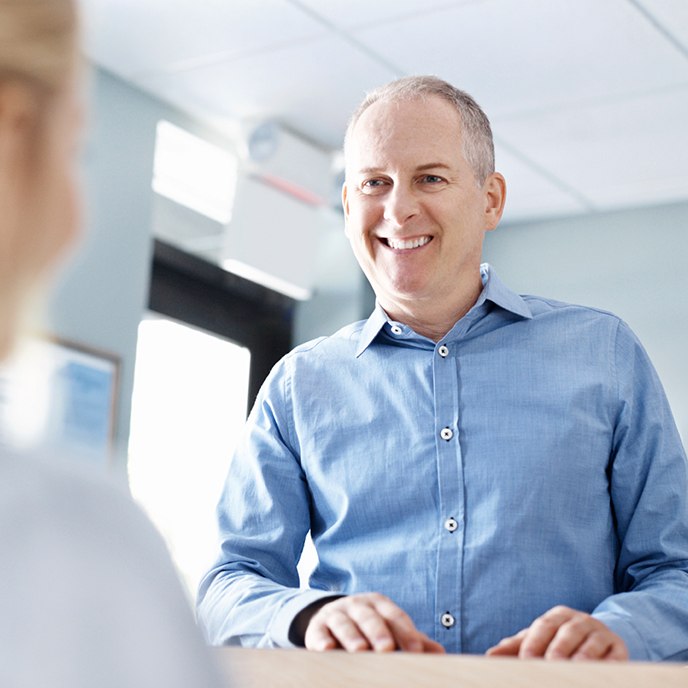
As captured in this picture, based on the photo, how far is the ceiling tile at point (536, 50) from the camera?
128 inches

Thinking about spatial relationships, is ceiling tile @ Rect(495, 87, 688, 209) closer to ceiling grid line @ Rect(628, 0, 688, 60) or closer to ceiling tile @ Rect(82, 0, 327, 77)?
ceiling grid line @ Rect(628, 0, 688, 60)

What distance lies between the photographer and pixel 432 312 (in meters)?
1.61

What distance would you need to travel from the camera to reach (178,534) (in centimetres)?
452

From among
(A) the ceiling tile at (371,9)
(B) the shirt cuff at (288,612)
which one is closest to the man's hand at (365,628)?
(B) the shirt cuff at (288,612)

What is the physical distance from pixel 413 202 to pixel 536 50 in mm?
2015

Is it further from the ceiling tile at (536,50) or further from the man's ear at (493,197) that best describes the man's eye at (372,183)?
the ceiling tile at (536,50)

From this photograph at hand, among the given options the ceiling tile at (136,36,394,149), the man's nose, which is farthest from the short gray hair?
the ceiling tile at (136,36,394,149)

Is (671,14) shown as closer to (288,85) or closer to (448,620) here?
(288,85)

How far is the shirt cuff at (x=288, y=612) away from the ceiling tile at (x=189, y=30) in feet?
7.59

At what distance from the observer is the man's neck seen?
5.27 feet

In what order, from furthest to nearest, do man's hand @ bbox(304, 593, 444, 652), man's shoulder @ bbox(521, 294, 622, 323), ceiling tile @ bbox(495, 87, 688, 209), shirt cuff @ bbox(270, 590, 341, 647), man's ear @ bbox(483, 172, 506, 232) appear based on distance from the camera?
ceiling tile @ bbox(495, 87, 688, 209) → man's ear @ bbox(483, 172, 506, 232) → man's shoulder @ bbox(521, 294, 622, 323) → shirt cuff @ bbox(270, 590, 341, 647) → man's hand @ bbox(304, 593, 444, 652)

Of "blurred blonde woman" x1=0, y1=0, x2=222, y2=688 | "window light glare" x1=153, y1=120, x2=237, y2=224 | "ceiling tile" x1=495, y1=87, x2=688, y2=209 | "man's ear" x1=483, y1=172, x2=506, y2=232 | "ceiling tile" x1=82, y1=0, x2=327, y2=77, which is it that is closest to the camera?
"blurred blonde woman" x1=0, y1=0, x2=222, y2=688

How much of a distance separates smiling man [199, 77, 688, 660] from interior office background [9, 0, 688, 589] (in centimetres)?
169

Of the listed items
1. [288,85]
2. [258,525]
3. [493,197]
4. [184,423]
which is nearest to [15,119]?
[258,525]
